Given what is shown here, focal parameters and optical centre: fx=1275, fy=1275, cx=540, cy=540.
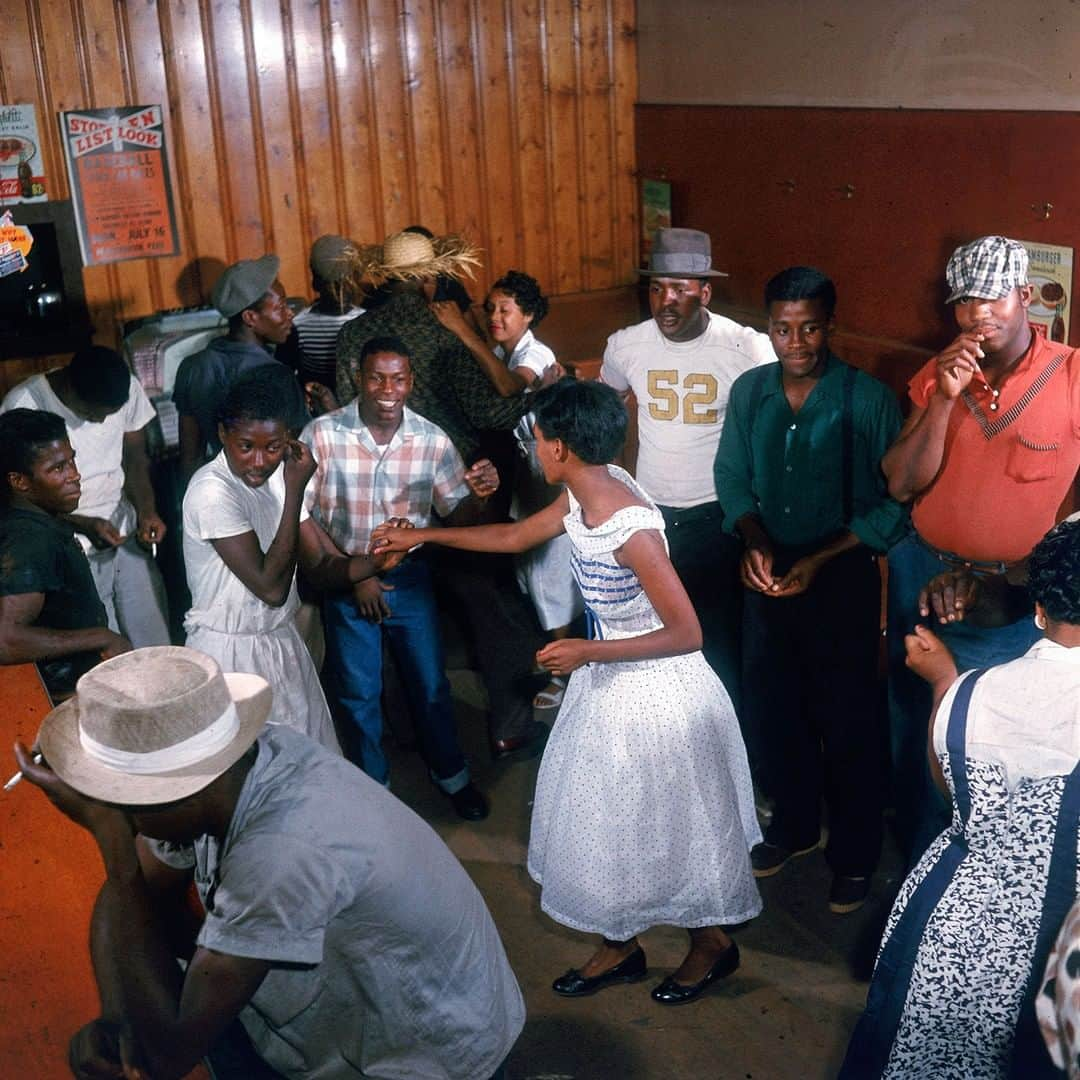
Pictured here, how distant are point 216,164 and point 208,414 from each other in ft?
6.77

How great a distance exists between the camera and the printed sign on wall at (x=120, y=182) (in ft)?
21.8

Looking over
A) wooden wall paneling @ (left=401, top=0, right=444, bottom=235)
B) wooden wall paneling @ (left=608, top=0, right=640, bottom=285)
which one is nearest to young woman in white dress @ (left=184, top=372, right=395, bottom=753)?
wooden wall paneling @ (left=401, top=0, right=444, bottom=235)

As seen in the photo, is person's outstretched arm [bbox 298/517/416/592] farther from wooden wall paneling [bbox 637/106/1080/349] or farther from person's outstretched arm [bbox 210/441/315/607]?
wooden wall paneling [bbox 637/106/1080/349]

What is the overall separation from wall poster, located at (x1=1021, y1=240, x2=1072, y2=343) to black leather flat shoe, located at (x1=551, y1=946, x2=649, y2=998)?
117 inches

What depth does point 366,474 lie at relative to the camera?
465cm

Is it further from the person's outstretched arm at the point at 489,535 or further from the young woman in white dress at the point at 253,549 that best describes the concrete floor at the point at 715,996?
the person's outstretched arm at the point at 489,535

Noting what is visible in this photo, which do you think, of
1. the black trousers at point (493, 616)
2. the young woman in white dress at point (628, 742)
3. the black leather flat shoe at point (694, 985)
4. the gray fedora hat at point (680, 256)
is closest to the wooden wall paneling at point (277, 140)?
the black trousers at point (493, 616)

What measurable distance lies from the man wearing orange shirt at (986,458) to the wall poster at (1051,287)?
1.39 m

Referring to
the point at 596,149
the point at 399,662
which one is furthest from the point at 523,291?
the point at 596,149

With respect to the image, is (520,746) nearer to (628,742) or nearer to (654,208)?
(628,742)

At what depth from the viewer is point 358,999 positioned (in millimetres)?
2434

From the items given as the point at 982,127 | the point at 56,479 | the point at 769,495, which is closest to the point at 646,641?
the point at 769,495

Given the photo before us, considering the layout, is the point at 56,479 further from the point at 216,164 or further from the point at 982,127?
the point at 982,127

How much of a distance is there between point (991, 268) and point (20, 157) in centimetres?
497
